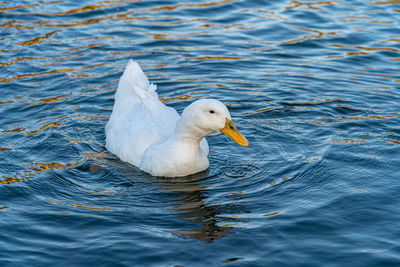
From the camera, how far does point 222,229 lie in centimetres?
724

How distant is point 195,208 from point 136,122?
212 centimetres

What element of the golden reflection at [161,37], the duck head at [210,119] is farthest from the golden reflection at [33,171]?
the golden reflection at [161,37]

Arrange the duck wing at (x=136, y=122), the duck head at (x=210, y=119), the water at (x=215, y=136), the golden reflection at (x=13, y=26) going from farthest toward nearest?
the golden reflection at (x=13, y=26), the duck wing at (x=136, y=122), the duck head at (x=210, y=119), the water at (x=215, y=136)

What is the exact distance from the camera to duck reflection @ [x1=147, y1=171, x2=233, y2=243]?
7.14m

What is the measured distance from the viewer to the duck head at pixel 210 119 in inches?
314

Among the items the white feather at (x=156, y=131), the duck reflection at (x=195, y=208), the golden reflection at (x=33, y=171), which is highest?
the white feather at (x=156, y=131)

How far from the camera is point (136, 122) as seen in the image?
367 inches

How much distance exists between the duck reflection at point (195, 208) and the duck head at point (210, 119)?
76 centimetres

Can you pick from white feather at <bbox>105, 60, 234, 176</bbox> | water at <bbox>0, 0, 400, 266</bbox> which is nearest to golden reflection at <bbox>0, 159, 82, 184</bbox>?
water at <bbox>0, 0, 400, 266</bbox>

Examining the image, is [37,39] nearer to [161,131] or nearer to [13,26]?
[13,26]

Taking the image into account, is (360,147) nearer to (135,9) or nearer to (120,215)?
(120,215)

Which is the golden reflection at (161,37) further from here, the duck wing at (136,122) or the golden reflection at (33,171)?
the golden reflection at (33,171)

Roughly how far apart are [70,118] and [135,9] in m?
6.31

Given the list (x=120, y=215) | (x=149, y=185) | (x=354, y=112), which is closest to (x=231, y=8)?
(x=354, y=112)
